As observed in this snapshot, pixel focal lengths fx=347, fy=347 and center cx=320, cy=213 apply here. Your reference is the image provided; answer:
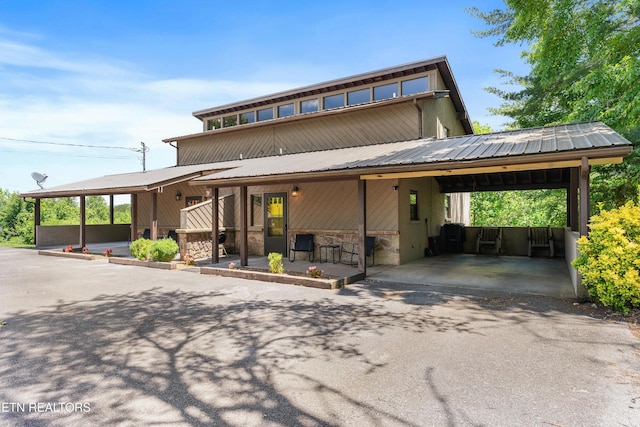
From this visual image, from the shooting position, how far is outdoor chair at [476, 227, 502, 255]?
41.9 ft

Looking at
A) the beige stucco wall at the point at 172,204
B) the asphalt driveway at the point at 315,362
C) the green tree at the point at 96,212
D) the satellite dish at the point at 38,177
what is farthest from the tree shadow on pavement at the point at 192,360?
the green tree at the point at 96,212

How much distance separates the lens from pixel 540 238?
12.2 meters

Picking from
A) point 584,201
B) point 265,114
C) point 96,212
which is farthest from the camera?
point 96,212

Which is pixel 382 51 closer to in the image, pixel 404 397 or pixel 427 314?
pixel 427 314

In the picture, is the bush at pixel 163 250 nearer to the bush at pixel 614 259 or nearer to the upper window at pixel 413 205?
the upper window at pixel 413 205

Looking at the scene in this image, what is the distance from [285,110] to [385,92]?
4.11 metres

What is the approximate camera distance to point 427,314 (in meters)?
5.21

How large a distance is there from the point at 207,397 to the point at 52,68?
2205 centimetres

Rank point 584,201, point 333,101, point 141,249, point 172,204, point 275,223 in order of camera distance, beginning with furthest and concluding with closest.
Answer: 1. point 172,204
2. point 333,101
3. point 275,223
4. point 141,249
5. point 584,201

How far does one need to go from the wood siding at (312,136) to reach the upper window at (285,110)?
67cm

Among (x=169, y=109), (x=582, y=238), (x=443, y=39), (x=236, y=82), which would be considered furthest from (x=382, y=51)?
(x=169, y=109)

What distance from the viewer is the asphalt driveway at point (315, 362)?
259 cm

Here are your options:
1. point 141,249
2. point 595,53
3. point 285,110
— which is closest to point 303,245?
point 141,249

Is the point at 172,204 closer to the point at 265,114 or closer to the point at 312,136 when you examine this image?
the point at 265,114
